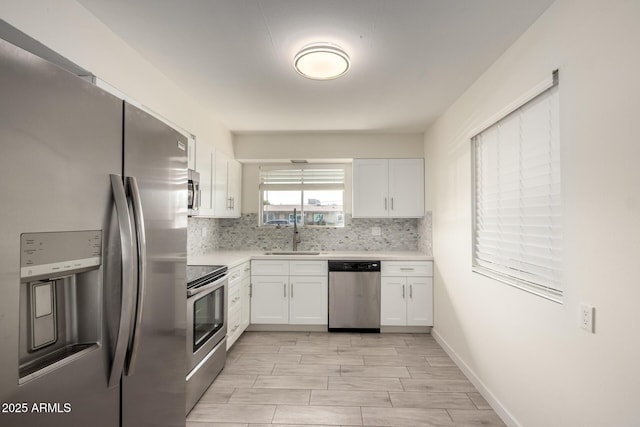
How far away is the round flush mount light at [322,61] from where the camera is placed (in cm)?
205

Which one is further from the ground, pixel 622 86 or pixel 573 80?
pixel 573 80

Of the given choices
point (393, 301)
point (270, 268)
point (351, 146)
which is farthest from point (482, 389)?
point (351, 146)

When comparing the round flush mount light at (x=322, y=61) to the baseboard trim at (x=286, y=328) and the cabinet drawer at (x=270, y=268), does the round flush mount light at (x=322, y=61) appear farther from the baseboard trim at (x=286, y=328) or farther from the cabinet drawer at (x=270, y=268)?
the baseboard trim at (x=286, y=328)

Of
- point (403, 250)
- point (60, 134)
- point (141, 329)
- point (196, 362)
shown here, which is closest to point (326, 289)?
point (403, 250)

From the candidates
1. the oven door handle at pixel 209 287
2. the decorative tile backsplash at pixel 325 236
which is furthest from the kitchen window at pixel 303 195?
the oven door handle at pixel 209 287

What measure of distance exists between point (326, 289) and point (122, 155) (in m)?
3.04

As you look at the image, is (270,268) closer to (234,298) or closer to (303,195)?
(234,298)

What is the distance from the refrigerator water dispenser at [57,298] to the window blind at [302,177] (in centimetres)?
367

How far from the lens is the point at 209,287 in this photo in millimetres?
2436

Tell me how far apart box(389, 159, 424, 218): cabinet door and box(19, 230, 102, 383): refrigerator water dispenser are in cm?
360

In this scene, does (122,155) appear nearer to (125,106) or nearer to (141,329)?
(125,106)

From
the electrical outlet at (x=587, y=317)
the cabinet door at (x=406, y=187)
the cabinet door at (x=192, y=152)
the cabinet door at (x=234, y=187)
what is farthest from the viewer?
the cabinet door at (x=406, y=187)

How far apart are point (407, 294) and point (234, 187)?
8.50 feet

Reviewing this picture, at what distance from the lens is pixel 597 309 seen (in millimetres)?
1380
